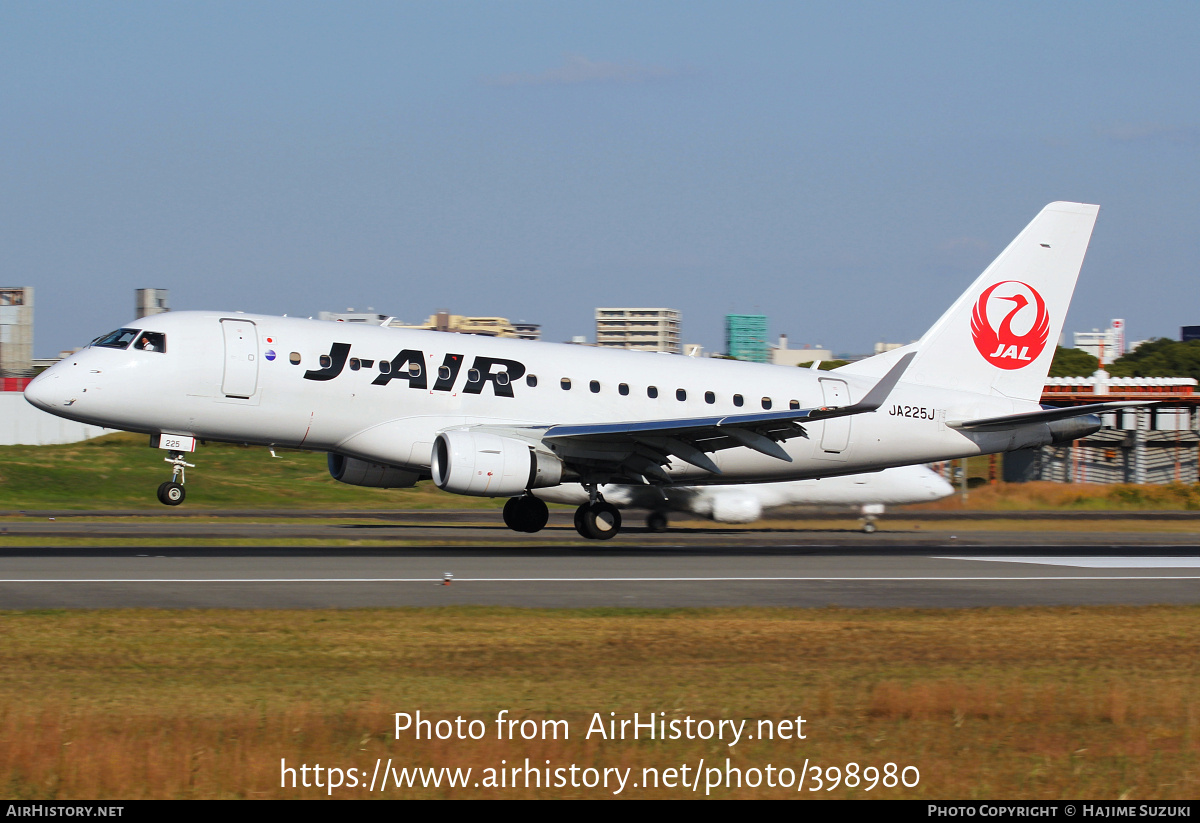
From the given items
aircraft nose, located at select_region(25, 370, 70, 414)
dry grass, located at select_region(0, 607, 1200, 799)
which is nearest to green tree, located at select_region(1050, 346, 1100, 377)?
aircraft nose, located at select_region(25, 370, 70, 414)

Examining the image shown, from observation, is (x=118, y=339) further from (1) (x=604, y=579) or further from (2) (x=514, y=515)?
(1) (x=604, y=579)

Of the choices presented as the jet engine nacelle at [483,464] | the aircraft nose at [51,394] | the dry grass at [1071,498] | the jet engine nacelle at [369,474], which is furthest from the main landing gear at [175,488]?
the dry grass at [1071,498]

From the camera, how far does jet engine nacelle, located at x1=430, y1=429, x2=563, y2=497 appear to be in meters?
23.7

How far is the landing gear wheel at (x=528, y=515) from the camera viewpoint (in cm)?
2784

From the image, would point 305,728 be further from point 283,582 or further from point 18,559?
point 18,559

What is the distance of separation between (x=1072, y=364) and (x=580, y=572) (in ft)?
410

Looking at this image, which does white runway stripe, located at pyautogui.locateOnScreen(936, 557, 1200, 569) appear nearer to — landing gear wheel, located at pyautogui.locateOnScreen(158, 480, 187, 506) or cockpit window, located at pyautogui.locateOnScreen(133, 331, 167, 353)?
landing gear wheel, located at pyautogui.locateOnScreen(158, 480, 187, 506)

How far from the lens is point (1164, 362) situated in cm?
13562

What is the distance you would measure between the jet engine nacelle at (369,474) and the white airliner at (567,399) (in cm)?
4

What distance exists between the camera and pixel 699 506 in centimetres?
3331

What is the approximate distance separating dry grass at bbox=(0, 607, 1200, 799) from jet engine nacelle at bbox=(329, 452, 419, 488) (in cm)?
1195

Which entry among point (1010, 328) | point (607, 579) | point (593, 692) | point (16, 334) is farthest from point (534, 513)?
point (16, 334)

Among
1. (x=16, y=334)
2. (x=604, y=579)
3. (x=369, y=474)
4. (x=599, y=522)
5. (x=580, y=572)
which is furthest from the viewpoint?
(x=16, y=334)

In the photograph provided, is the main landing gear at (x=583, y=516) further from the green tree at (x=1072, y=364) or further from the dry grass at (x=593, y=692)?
the green tree at (x=1072, y=364)
